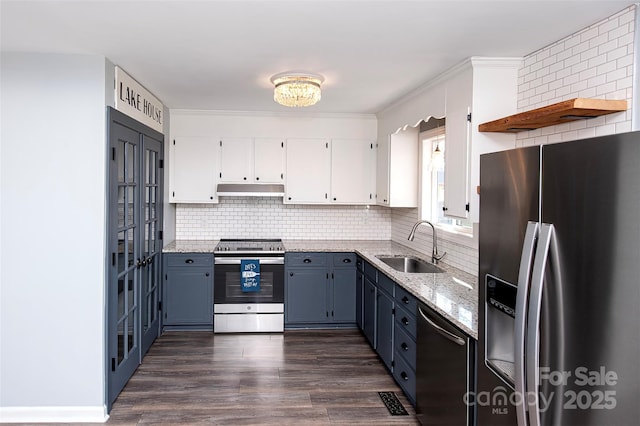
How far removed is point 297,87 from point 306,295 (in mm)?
2446

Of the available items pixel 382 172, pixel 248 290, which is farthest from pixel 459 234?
pixel 248 290

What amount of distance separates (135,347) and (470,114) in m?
3.26

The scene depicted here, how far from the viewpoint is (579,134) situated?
2545mm

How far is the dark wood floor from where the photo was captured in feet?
10.4

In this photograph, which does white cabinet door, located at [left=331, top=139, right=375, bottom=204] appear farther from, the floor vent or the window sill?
the floor vent

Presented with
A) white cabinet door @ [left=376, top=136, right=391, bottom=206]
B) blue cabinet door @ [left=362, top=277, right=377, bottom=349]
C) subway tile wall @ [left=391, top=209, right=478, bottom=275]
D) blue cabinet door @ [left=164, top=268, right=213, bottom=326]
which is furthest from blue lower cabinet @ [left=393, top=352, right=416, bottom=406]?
blue cabinet door @ [left=164, top=268, right=213, bottom=326]

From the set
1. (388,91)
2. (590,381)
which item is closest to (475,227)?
(388,91)

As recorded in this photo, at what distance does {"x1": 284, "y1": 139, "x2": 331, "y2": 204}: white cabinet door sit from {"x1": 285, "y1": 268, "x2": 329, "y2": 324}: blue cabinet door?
894 mm

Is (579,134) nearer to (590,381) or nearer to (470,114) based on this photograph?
(470,114)

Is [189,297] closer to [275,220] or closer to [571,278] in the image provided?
[275,220]

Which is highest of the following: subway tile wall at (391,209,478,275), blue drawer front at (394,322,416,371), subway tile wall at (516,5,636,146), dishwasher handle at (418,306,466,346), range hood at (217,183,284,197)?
subway tile wall at (516,5,636,146)

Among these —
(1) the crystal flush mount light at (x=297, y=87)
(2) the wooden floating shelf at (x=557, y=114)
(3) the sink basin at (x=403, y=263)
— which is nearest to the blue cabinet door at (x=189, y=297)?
(3) the sink basin at (x=403, y=263)

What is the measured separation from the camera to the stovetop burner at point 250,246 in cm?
496

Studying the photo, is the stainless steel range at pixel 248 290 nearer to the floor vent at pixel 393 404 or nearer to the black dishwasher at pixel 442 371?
the floor vent at pixel 393 404
